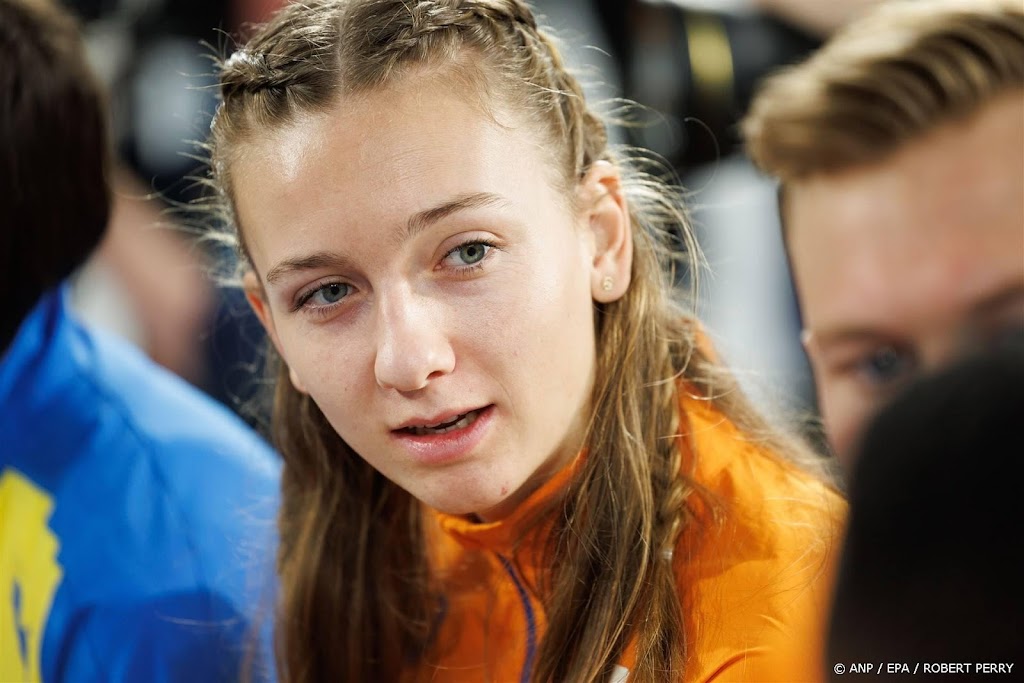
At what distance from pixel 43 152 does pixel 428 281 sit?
0.73m

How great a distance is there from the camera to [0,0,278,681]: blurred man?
1342mm

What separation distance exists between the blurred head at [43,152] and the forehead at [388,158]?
56 centimetres

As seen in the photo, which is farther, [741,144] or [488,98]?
[741,144]

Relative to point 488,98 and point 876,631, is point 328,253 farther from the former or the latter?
point 876,631

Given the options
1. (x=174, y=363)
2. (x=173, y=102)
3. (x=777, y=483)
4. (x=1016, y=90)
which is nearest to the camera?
(x=1016, y=90)

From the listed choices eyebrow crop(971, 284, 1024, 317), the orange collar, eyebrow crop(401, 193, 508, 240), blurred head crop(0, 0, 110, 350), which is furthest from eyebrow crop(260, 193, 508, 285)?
blurred head crop(0, 0, 110, 350)

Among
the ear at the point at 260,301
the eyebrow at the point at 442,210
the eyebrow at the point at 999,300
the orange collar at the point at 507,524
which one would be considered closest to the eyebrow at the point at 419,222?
the eyebrow at the point at 442,210

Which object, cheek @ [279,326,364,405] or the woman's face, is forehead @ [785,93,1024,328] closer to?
the woman's face

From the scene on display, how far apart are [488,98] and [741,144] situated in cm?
133

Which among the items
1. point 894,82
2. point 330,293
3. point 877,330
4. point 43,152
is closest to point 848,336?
point 877,330

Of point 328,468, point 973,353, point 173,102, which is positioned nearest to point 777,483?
point 328,468

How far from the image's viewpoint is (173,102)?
8.07ft

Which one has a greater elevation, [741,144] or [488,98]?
[741,144]

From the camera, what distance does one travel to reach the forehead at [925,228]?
3.05ft
